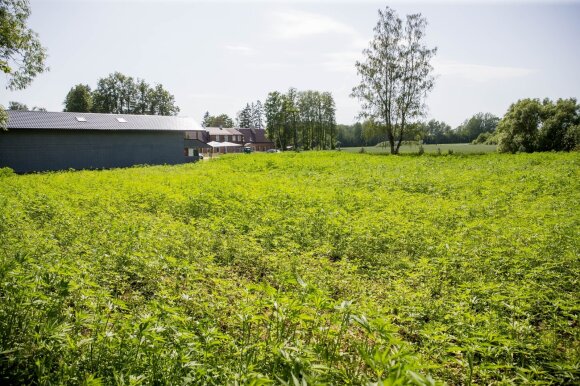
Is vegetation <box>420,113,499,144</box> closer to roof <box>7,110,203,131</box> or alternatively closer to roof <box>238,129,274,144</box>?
roof <box>238,129,274,144</box>

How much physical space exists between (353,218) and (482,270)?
12.3 feet

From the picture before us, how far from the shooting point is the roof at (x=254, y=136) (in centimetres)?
8926

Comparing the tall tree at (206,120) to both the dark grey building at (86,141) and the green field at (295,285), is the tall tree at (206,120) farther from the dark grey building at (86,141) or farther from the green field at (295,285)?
the green field at (295,285)

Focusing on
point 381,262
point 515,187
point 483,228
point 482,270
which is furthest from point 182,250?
point 515,187

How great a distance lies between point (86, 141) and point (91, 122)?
2360 millimetres

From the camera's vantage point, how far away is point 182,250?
6.35m

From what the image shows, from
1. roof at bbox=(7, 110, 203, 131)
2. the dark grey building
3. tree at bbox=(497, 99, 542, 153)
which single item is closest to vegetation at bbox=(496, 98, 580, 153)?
tree at bbox=(497, 99, 542, 153)

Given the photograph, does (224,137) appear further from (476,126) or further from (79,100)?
(476,126)

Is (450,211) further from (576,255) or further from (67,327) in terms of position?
(67,327)

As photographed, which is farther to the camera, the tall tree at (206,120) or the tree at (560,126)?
the tall tree at (206,120)

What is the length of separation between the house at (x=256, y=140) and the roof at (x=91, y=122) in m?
46.9

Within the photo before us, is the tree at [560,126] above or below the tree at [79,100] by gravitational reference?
below

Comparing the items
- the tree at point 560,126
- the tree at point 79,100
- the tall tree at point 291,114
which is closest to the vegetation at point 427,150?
the tree at point 560,126

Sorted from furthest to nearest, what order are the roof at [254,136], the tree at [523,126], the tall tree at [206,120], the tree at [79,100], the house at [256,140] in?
the tall tree at [206,120], the roof at [254,136], the house at [256,140], the tree at [79,100], the tree at [523,126]
